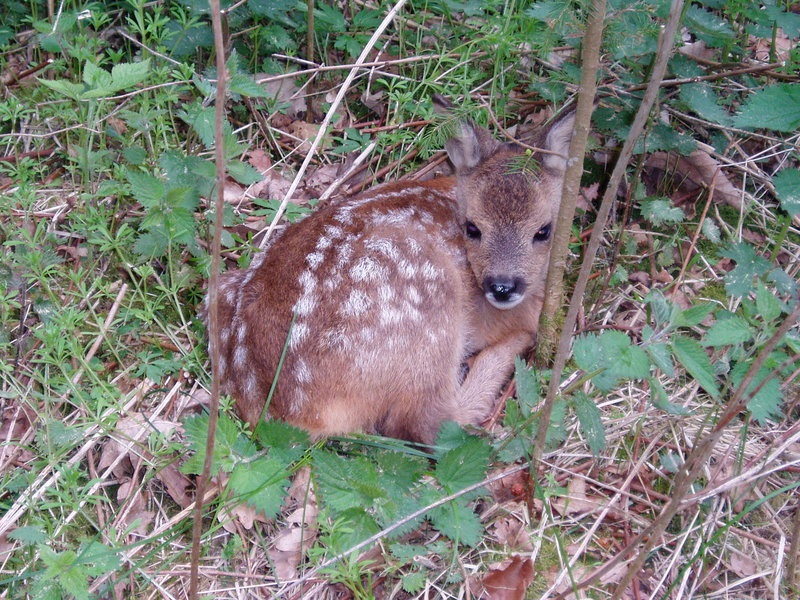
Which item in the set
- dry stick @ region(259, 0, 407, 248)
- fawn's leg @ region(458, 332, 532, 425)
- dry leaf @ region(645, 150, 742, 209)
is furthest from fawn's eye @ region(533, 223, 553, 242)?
dry stick @ region(259, 0, 407, 248)

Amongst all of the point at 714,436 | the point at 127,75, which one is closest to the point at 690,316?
the point at 714,436

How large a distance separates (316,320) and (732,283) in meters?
1.83

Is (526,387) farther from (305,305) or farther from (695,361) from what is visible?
(305,305)

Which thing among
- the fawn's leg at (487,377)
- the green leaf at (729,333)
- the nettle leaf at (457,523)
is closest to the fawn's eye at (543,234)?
the fawn's leg at (487,377)

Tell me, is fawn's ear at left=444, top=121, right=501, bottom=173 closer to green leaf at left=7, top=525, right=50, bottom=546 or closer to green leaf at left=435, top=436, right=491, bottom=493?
green leaf at left=435, top=436, right=491, bottom=493

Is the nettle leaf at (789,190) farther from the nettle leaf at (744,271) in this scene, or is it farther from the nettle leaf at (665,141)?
the nettle leaf at (665,141)

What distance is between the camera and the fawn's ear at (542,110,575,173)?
3.75m

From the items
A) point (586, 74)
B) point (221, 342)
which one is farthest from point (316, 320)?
point (586, 74)

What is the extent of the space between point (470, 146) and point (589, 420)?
1782mm

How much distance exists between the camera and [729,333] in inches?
108

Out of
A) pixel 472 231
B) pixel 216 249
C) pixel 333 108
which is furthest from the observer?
pixel 333 108

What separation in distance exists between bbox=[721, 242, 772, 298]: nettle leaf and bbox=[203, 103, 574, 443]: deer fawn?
92cm

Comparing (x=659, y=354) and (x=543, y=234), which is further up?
(x=659, y=354)

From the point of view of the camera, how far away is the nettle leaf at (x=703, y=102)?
373 cm
